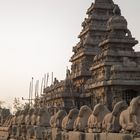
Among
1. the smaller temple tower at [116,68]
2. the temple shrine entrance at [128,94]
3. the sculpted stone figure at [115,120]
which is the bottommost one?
the sculpted stone figure at [115,120]

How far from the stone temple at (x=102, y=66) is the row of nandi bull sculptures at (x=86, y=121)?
45.2ft

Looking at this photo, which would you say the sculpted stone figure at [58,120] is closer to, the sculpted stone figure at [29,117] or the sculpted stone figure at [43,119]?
the sculpted stone figure at [43,119]

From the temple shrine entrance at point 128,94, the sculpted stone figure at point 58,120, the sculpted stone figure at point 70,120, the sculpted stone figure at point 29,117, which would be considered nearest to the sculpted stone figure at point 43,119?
the sculpted stone figure at point 29,117

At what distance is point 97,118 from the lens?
36.6ft

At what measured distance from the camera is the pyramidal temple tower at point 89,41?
42750 millimetres

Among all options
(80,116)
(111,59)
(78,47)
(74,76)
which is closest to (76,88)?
(74,76)

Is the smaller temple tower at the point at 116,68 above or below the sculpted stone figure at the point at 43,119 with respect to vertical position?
above

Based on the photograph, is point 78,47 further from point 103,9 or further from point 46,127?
point 46,127

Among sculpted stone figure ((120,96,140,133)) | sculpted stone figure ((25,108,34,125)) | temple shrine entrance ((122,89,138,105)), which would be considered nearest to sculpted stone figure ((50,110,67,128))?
sculpted stone figure ((25,108,34,125))

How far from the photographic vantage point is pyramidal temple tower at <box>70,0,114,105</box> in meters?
42.8

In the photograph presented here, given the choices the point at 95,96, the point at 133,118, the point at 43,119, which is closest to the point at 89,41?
the point at 95,96

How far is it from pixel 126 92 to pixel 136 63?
2.92 m

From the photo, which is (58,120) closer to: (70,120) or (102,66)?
(70,120)

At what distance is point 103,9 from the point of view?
151ft
